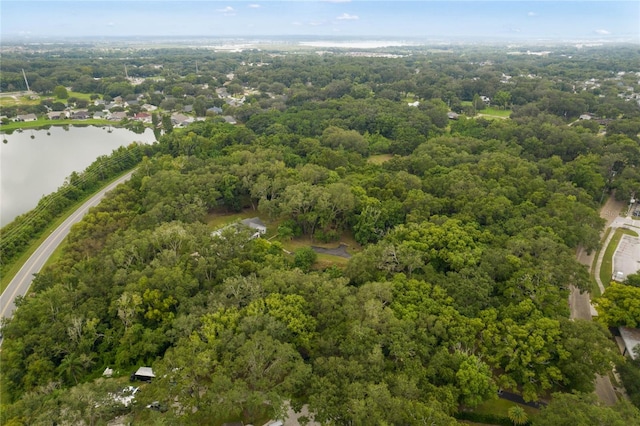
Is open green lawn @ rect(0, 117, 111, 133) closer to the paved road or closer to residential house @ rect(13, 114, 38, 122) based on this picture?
residential house @ rect(13, 114, 38, 122)

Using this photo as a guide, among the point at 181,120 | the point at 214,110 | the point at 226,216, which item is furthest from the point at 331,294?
the point at 214,110

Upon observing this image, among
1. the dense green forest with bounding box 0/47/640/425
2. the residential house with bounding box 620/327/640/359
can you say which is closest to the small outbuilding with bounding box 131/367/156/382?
the dense green forest with bounding box 0/47/640/425

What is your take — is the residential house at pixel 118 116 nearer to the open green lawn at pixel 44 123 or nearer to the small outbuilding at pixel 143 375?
the open green lawn at pixel 44 123

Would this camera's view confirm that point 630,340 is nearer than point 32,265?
Yes

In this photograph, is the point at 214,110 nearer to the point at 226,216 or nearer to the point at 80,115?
the point at 80,115

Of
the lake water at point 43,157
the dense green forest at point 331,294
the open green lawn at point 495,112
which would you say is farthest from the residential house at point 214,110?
the open green lawn at point 495,112

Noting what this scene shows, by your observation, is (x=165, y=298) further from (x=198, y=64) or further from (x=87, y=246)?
(x=198, y=64)
